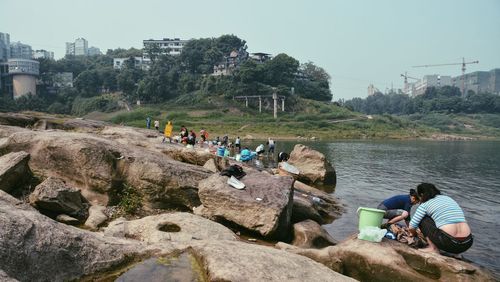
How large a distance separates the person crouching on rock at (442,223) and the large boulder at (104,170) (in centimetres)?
819

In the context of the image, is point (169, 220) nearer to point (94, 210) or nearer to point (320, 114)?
point (94, 210)

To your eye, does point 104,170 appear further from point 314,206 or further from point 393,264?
point 393,264

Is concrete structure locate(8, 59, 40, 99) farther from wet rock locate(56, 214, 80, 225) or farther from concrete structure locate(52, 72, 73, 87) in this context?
wet rock locate(56, 214, 80, 225)

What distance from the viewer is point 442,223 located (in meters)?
10.3

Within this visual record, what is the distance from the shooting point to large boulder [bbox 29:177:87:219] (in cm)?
1259

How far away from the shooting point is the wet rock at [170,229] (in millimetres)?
10427

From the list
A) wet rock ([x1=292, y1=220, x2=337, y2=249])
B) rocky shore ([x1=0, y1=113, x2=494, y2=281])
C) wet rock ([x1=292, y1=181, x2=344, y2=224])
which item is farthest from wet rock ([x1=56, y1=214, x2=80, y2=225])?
wet rock ([x1=292, y1=181, x2=344, y2=224])

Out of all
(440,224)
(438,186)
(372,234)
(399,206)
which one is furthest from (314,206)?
(438,186)

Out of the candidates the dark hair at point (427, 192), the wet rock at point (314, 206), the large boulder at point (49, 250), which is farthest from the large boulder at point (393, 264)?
the wet rock at point (314, 206)

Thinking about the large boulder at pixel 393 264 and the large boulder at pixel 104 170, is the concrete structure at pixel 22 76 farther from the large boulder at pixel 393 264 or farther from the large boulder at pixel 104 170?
the large boulder at pixel 393 264

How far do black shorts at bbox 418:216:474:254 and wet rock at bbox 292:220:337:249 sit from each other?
3984 mm

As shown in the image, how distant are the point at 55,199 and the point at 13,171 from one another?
2333 millimetres

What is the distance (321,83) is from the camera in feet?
512

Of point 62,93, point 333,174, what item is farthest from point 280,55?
point 333,174
